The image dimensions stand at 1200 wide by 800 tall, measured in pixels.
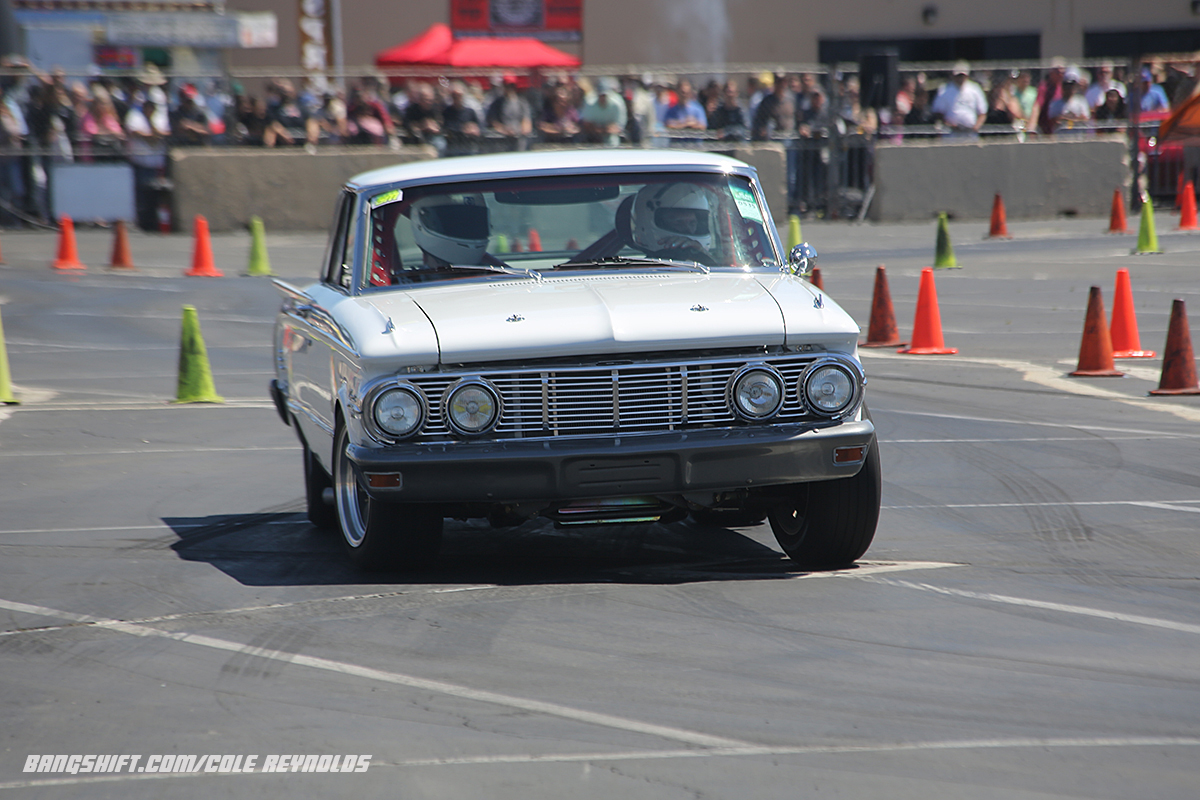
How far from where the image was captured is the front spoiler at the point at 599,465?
595cm

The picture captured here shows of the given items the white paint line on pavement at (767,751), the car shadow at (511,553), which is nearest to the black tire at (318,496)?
the car shadow at (511,553)

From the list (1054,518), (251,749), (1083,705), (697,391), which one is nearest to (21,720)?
(251,749)

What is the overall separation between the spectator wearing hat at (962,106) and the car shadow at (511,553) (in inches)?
835

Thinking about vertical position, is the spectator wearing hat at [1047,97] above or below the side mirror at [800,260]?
above

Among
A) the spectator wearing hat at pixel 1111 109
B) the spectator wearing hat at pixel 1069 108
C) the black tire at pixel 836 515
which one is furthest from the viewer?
the spectator wearing hat at pixel 1111 109

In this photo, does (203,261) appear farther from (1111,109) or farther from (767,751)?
(767,751)

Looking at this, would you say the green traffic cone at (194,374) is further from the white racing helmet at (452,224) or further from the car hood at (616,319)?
the car hood at (616,319)

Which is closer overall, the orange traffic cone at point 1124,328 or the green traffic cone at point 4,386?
the green traffic cone at point 4,386

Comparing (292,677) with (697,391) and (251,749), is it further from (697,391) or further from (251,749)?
(697,391)

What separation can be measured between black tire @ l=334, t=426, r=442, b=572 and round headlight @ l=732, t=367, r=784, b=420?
126 cm

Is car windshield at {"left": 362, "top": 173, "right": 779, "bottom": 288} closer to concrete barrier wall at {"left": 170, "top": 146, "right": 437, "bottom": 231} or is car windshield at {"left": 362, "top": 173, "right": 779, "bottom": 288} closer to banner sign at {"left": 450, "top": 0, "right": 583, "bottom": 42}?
concrete barrier wall at {"left": 170, "top": 146, "right": 437, "bottom": 231}

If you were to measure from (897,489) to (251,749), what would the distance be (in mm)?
4571

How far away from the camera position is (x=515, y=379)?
6047 millimetres

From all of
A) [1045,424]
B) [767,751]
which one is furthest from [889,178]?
[767,751]
